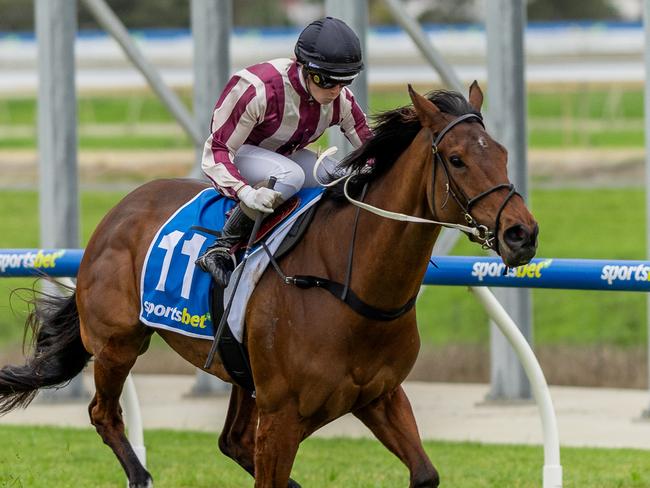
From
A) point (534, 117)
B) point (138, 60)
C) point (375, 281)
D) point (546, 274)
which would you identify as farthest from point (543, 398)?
point (534, 117)

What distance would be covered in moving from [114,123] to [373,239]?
88.5 feet

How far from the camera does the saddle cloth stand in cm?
492

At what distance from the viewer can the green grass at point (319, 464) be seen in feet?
19.9

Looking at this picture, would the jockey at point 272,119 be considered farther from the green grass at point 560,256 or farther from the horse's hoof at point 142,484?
the green grass at point 560,256

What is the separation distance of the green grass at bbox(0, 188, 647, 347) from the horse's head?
21.4ft

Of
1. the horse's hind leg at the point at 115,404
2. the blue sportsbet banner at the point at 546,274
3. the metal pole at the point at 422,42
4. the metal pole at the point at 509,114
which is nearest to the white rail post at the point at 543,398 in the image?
the blue sportsbet banner at the point at 546,274

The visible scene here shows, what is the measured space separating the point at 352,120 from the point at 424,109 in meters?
0.75

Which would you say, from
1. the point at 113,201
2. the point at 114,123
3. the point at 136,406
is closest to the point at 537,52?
the point at 114,123

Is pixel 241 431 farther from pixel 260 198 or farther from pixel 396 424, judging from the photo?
pixel 260 198

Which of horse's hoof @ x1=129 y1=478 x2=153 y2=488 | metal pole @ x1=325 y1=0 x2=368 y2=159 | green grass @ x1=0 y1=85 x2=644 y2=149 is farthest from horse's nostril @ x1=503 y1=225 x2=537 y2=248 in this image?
green grass @ x1=0 y1=85 x2=644 y2=149

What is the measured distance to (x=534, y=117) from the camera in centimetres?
2789

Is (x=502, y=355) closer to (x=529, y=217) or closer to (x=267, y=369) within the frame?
(x=267, y=369)

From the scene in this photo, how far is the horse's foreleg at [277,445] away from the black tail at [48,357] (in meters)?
1.57

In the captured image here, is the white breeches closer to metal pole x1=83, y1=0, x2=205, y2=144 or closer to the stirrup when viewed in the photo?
the stirrup
